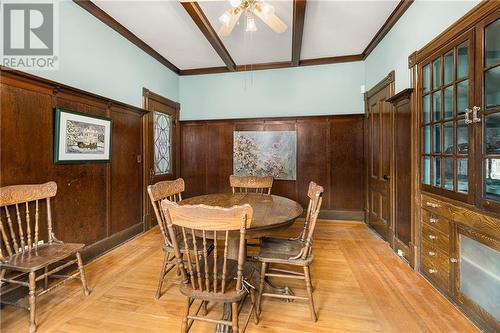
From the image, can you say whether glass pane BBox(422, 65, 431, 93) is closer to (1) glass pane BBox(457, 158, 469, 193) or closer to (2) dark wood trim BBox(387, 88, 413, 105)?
(2) dark wood trim BBox(387, 88, 413, 105)

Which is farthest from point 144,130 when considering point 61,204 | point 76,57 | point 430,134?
point 430,134

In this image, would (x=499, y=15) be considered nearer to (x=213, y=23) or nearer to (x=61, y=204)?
(x=213, y=23)

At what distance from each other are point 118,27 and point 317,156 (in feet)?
12.0

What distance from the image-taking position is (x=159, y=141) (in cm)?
426

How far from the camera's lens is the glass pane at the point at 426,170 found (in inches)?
93.9

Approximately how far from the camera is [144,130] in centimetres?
378

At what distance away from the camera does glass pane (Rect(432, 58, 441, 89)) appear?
2.21 metres

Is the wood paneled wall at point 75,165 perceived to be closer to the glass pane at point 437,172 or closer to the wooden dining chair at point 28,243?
the wooden dining chair at point 28,243

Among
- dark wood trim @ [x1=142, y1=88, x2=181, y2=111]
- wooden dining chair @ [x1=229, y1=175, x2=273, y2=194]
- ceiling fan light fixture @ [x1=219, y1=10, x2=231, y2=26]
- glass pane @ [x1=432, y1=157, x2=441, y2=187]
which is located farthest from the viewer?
dark wood trim @ [x1=142, y1=88, x2=181, y2=111]

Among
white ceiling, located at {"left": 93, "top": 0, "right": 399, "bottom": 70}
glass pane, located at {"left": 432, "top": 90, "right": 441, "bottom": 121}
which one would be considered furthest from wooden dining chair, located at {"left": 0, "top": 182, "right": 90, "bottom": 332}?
glass pane, located at {"left": 432, "top": 90, "right": 441, "bottom": 121}

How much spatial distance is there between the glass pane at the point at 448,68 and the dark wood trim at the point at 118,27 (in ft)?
12.0

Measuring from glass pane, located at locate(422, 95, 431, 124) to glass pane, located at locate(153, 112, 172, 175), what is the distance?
379 centimetres

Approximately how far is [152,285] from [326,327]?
5.21 ft

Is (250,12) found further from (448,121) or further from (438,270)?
(438,270)
